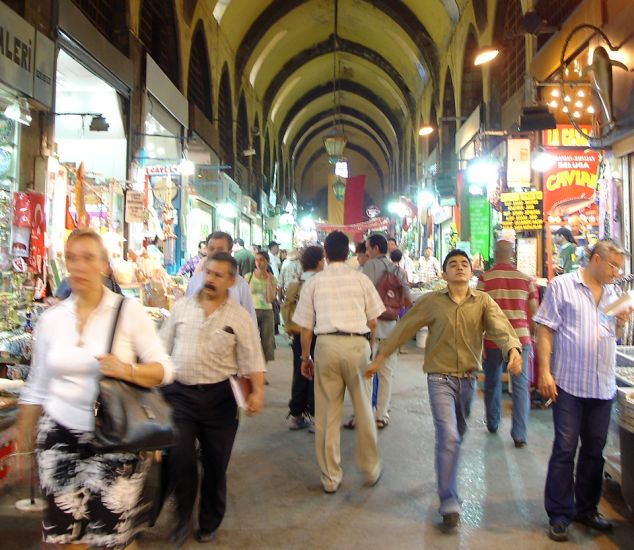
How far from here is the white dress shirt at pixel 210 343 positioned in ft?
11.2

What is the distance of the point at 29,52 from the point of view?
7.13 metres

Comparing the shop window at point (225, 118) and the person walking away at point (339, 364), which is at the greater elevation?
the shop window at point (225, 118)

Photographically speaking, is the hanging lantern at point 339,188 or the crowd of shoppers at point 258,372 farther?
the hanging lantern at point 339,188

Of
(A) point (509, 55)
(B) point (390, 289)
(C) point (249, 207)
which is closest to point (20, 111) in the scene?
(B) point (390, 289)

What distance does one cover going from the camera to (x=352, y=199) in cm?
3444

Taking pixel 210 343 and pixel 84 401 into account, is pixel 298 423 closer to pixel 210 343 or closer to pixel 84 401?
pixel 210 343

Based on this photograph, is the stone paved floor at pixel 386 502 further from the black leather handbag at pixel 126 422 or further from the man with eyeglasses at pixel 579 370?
the black leather handbag at pixel 126 422

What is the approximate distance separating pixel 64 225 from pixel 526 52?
8702 mm

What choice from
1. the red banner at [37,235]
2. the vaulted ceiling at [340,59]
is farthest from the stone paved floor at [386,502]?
the vaulted ceiling at [340,59]

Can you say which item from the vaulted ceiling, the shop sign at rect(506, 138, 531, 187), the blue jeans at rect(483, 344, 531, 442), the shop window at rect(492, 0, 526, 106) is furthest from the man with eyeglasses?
the vaulted ceiling

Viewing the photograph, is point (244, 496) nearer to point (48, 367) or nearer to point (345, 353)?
point (345, 353)

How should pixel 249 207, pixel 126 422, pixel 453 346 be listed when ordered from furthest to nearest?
pixel 249 207
pixel 453 346
pixel 126 422

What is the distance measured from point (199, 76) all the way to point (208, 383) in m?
15.1

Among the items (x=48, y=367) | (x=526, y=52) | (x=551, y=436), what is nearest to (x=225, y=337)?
(x=48, y=367)
